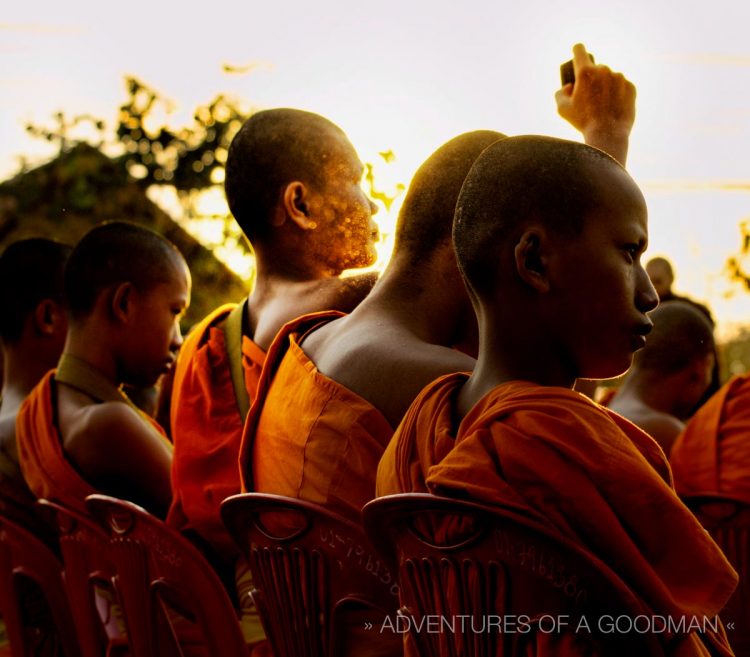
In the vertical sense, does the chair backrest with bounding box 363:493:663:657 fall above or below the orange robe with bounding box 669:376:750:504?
above

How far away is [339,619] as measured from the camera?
6.07 feet

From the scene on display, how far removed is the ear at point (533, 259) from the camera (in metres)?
1.62

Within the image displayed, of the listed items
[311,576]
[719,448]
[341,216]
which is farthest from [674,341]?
[311,576]

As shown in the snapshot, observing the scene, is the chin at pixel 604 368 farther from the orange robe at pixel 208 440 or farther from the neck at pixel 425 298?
the orange robe at pixel 208 440

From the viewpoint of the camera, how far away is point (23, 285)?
4180 millimetres

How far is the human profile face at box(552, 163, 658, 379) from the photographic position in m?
1.61

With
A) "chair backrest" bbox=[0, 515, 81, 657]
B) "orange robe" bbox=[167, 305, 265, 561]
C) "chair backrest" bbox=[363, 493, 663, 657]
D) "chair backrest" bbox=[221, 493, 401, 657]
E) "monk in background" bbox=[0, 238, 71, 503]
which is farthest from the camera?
"monk in background" bbox=[0, 238, 71, 503]

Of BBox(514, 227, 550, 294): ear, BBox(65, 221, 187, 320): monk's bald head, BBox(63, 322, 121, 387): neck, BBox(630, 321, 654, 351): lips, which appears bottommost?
BBox(63, 322, 121, 387): neck

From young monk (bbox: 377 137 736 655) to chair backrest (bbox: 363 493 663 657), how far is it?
4 centimetres

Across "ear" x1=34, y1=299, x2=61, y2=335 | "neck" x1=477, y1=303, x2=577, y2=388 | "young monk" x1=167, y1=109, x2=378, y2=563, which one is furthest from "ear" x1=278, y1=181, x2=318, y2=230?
"ear" x1=34, y1=299, x2=61, y2=335

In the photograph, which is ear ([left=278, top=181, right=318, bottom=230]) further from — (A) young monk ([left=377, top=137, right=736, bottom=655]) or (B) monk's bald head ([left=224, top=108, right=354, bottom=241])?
(A) young monk ([left=377, top=137, right=736, bottom=655])

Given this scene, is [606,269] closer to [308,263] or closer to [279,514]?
[279,514]

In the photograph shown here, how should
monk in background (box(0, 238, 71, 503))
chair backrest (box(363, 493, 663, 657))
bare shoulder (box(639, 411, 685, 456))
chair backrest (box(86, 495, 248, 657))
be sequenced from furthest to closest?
monk in background (box(0, 238, 71, 503))
bare shoulder (box(639, 411, 685, 456))
chair backrest (box(86, 495, 248, 657))
chair backrest (box(363, 493, 663, 657))

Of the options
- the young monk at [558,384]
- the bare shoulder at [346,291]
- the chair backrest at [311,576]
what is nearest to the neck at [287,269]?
the bare shoulder at [346,291]
